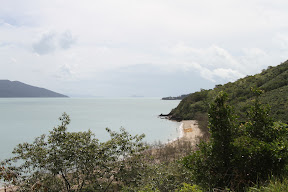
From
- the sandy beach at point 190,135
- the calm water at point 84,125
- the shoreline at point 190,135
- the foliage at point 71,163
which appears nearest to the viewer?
the foliage at point 71,163

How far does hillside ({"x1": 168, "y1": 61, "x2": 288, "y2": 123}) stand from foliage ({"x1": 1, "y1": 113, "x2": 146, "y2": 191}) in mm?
4635

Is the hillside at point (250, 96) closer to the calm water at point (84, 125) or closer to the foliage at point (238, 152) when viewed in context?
the foliage at point (238, 152)

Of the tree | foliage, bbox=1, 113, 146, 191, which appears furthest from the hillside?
foliage, bbox=1, 113, 146, 191

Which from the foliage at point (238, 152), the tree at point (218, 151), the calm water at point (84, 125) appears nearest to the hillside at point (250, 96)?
the foliage at point (238, 152)

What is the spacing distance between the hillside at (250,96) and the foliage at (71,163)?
15.2ft

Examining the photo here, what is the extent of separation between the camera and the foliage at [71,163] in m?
8.32

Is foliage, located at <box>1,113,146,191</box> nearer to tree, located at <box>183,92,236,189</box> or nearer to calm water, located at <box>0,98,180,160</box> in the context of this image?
tree, located at <box>183,92,236,189</box>

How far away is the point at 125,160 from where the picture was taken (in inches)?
355

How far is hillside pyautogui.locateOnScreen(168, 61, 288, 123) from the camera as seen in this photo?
2569 cm

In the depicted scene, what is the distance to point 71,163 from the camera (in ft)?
27.7

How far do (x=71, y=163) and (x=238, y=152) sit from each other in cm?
572

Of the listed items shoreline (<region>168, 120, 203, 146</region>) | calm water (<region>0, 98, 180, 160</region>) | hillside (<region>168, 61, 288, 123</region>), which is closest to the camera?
shoreline (<region>168, 120, 203, 146</region>)

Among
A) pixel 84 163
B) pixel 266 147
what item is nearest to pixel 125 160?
pixel 84 163

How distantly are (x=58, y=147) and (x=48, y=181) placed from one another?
4.12 feet
